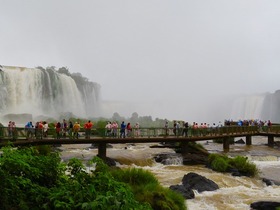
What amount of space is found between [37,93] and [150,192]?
167 feet

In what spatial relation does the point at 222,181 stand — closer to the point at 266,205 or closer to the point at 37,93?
the point at 266,205

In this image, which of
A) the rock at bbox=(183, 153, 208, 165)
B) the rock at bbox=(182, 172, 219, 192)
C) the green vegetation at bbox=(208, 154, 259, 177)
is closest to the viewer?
the rock at bbox=(182, 172, 219, 192)

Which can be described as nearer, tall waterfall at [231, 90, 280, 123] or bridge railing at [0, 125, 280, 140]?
bridge railing at [0, 125, 280, 140]

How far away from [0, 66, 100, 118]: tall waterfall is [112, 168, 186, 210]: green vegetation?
41.9 m

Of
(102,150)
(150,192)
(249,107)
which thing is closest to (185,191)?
(150,192)

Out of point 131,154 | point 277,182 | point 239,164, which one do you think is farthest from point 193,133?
point 277,182

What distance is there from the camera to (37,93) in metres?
58.3

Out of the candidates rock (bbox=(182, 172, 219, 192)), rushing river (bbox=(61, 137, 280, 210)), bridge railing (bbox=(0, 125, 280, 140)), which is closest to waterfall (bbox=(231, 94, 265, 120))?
bridge railing (bbox=(0, 125, 280, 140))

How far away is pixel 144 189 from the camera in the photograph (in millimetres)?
11477

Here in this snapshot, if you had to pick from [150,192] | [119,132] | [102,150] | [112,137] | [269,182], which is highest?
[119,132]

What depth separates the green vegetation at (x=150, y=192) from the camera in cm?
1059

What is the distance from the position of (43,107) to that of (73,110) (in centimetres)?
802

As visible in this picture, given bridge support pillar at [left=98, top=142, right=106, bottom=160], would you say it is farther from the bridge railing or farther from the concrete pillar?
the concrete pillar

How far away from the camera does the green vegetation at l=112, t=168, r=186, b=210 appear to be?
34.7 ft
